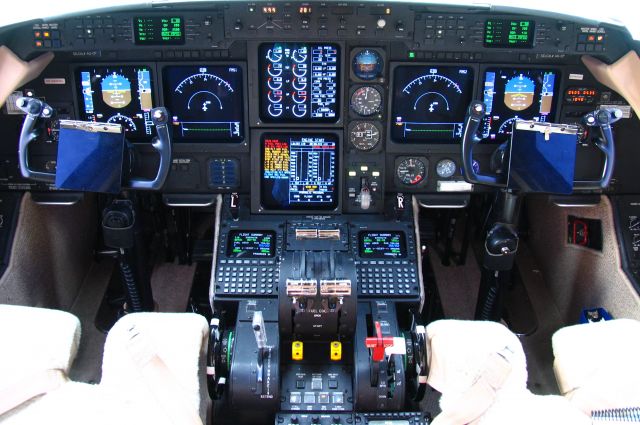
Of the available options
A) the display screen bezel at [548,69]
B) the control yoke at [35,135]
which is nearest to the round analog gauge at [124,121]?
the control yoke at [35,135]

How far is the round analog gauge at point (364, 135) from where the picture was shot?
279 centimetres

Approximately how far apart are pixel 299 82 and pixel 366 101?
308 mm

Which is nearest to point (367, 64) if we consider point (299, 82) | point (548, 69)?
point (299, 82)

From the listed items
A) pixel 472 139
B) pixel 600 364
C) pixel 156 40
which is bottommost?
pixel 600 364

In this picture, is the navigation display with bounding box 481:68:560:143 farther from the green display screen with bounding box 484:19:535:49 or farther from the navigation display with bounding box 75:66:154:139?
the navigation display with bounding box 75:66:154:139

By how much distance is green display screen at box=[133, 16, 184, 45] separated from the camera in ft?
8.20

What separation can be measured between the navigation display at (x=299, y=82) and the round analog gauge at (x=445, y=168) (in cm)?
54

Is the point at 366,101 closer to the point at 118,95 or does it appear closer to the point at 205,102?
the point at 205,102

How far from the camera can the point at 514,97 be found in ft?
8.98

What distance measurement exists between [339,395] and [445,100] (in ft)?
4.48

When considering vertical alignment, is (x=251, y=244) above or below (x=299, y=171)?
below

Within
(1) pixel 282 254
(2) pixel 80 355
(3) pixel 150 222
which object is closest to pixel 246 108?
(1) pixel 282 254

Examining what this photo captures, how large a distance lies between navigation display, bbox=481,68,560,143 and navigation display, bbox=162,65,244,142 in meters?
1.11

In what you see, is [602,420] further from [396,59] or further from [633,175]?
[396,59]
